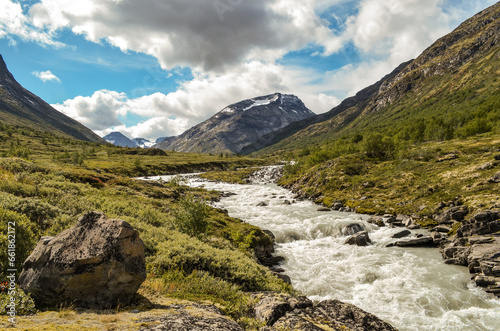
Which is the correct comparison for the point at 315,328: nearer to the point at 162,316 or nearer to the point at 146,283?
the point at 162,316

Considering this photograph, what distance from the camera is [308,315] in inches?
337

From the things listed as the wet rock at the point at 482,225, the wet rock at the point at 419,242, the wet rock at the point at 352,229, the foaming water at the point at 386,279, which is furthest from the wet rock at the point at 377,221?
the wet rock at the point at 482,225

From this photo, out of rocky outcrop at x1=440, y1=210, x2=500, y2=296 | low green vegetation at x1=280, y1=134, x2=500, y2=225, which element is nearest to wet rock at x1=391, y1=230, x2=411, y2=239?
rocky outcrop at x1=440, y1=210, x2=500, y2=296

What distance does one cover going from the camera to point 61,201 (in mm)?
15430

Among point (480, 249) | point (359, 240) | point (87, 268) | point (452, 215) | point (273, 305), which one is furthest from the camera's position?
point (452, 215)

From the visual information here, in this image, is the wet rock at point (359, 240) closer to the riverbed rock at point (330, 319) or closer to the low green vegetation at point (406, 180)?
the low green vegetation at point (406, 180)

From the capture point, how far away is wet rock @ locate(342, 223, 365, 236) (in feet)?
108

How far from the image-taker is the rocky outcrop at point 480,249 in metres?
18.6

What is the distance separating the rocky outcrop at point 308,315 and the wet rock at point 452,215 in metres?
32.2

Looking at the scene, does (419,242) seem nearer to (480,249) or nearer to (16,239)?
(480,249)

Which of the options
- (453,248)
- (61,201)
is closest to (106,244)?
(61,201)

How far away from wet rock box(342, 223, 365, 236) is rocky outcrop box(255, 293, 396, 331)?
25.0 metres

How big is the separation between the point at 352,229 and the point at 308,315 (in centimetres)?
2789

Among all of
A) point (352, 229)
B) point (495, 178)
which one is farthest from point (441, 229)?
point (495, 178)
